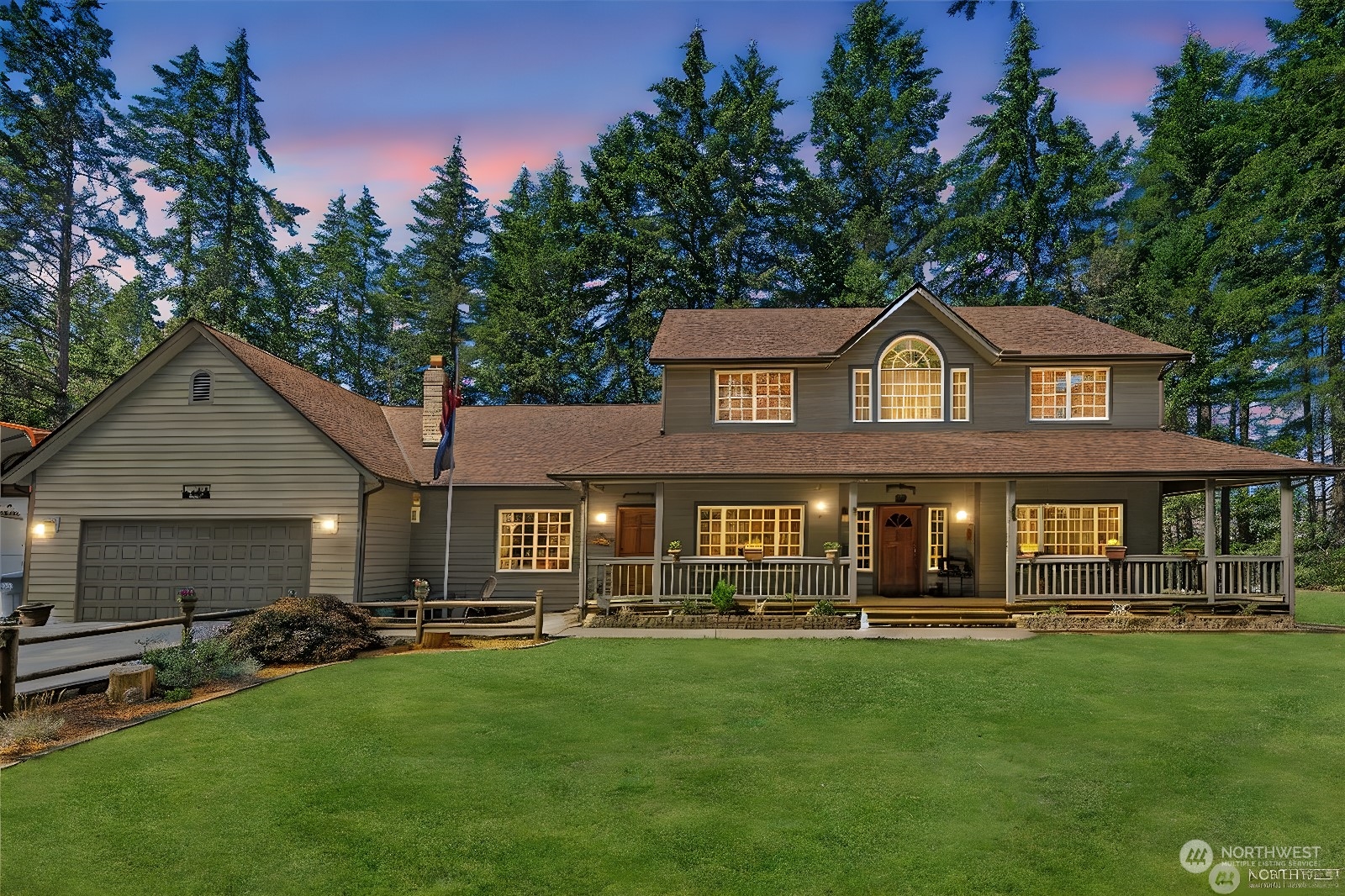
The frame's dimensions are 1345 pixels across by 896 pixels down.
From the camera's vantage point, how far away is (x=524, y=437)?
78.1 ft

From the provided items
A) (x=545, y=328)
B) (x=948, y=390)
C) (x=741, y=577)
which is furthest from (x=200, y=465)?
(x=545, y=328)

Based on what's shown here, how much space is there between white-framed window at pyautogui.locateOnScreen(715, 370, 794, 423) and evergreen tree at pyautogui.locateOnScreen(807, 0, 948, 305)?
16479mm

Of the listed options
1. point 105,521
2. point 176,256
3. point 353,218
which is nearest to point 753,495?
point 105,521

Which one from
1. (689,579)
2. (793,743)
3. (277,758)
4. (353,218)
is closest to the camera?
(277,758)

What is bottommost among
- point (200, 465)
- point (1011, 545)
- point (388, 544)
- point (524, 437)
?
point (388, 544)

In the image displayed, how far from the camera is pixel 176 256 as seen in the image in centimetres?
3694

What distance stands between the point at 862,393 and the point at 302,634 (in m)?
14.2

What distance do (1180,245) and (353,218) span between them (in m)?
43.1

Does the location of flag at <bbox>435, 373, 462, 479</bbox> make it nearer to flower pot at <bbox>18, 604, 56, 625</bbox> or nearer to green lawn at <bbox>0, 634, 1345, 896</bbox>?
green lawn at <bbox>0, 634, 1345, 896</bbox>

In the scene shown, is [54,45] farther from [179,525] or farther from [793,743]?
[793,743]

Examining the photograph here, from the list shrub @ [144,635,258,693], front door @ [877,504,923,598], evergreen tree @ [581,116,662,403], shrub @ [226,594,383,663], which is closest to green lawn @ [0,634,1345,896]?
shrub @ [144,635,258,693]

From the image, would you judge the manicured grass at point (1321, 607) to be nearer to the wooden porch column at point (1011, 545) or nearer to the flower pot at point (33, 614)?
the wooden porch column at point (1011, 545)

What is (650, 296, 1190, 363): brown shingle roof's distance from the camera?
67.6ft

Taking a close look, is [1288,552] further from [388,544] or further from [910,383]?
[388,544]
